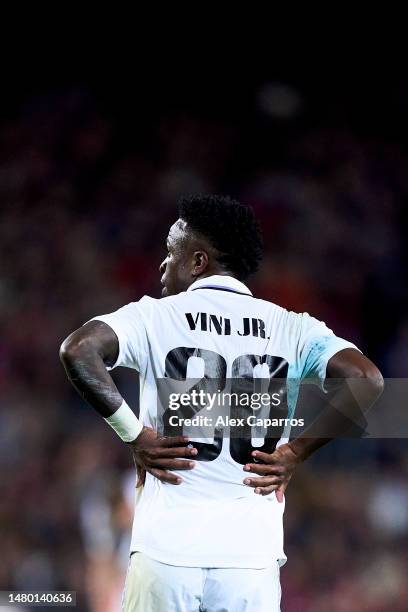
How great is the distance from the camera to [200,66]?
30.8ft

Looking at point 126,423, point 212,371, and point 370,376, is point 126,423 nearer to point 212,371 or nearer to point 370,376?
point 212,371

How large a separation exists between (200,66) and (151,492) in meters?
7.53

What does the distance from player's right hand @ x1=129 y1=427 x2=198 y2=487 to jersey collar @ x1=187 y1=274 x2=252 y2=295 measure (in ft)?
1.53

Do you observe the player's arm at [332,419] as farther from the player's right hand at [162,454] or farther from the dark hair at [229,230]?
the dark hair at [229,230]

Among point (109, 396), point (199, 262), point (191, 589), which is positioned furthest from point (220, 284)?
point (191, 589)

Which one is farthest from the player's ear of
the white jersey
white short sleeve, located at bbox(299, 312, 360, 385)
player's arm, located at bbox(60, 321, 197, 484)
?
player's arm, located at bbox(60, 321, 197, 484)

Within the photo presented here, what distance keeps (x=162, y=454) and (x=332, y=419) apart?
0.54m

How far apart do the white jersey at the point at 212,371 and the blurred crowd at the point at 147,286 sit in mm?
3066

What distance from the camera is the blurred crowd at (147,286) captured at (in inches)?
234

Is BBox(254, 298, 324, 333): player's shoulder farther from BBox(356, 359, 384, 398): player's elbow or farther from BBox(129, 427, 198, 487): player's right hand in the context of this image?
BBox(129, 427, 198, 487): player's right hand

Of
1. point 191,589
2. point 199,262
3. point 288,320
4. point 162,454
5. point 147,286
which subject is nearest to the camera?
point 191,589

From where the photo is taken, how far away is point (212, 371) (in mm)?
Answer: 2510

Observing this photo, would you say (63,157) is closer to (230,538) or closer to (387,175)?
(387,175)

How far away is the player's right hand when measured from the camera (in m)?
2.45
